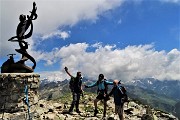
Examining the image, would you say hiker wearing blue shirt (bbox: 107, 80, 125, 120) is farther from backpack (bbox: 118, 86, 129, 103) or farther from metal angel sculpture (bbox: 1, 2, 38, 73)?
metal angel sculpture (bbox: 1, 2, 38, 73)

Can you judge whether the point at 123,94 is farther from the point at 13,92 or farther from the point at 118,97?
the point at 13,92

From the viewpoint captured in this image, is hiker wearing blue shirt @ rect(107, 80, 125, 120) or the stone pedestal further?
the stone pedestal

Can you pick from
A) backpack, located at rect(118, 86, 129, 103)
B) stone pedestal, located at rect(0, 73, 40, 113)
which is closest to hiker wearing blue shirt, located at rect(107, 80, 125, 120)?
backpack, located at rect(118, 86, 129, 103)

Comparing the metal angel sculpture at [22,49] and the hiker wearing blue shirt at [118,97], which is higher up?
the metal angel sculpture at [22,49]

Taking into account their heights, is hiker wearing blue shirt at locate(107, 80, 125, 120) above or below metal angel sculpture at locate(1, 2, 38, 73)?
below

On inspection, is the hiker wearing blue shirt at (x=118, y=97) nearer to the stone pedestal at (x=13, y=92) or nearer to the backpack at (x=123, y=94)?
the backpack at (x=123, y=94)

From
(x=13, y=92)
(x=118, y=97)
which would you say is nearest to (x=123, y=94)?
(x=118, y=97)

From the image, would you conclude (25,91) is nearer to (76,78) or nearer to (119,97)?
(76,78)

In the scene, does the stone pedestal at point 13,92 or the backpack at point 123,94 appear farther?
the stone pedestal at point 13,92

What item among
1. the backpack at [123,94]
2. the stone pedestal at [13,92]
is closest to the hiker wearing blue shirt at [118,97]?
the backpack at [123,94]

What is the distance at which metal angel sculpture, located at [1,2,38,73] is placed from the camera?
2129cm

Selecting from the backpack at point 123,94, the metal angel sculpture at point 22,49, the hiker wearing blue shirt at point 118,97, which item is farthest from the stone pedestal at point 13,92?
the backpack at point 123,94

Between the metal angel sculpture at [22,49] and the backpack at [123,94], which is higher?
the metal angel sculpture at [22,49]

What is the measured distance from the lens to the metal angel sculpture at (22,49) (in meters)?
21.3
